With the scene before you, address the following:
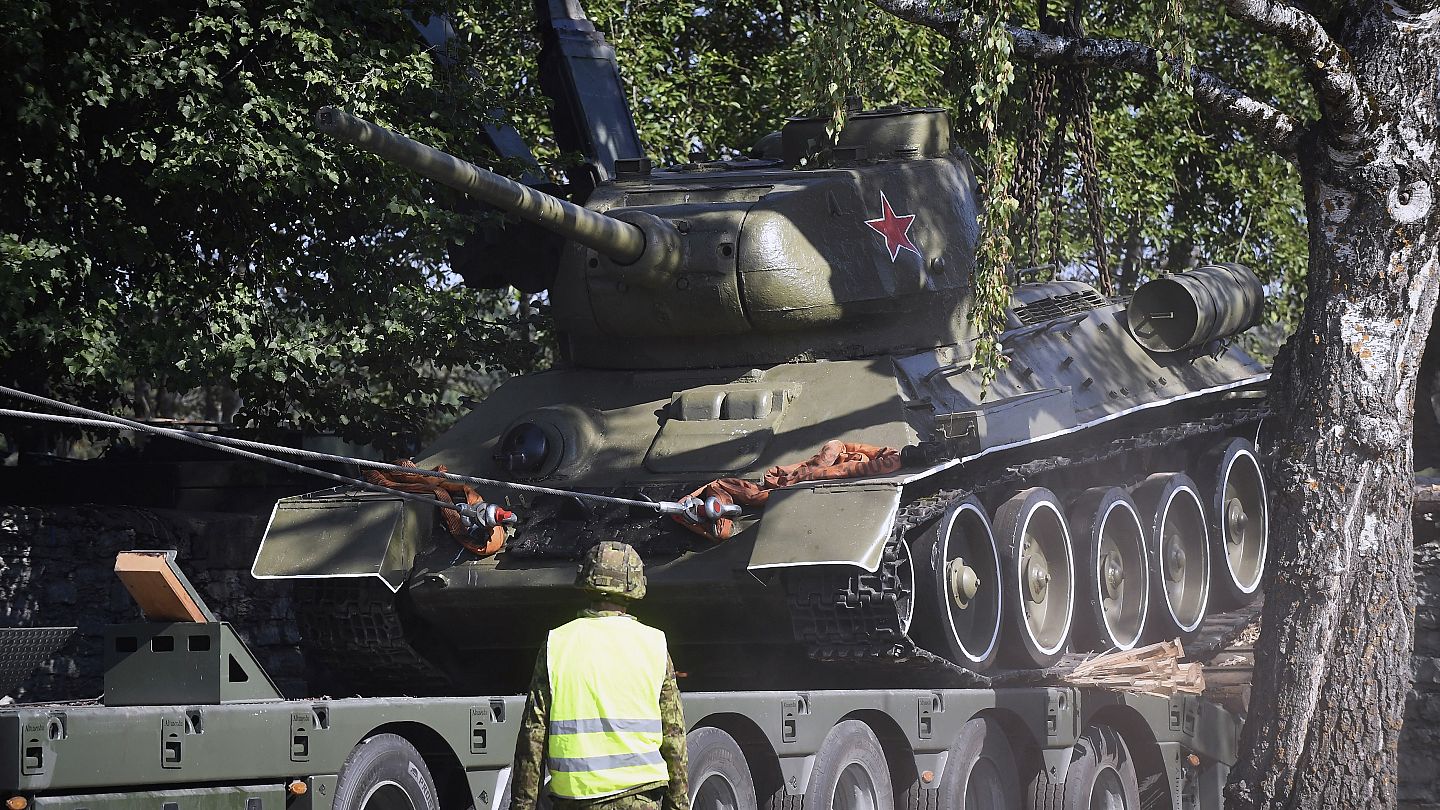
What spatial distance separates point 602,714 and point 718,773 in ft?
6.57

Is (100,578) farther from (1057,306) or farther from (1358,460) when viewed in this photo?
(1358,460)

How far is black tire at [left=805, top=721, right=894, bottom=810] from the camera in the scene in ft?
27.3

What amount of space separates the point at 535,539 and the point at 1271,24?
485 cm

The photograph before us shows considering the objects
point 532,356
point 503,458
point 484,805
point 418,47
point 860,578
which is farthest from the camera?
point 532,356

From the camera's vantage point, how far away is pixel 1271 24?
9766 millimetres

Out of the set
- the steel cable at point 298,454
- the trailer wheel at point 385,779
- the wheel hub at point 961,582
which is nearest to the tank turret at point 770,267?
the steel cable at point 298,454

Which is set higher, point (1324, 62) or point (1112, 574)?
point (1324, 62)

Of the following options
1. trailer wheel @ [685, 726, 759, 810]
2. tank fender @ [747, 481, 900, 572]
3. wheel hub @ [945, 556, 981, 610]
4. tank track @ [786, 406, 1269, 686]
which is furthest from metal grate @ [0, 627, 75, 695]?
wheel hub @ [945, 556, 981, 610]

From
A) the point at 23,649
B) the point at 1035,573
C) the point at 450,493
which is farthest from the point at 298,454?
the point at 1035,573

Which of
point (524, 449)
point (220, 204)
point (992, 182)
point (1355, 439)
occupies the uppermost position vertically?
point (220, 204)

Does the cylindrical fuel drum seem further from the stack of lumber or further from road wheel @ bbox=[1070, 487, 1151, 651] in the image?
the stack of lumber

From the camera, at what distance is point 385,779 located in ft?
21.2

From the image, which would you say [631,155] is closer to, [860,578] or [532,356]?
[532,356]

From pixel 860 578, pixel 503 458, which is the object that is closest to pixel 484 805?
pixel 860 578
